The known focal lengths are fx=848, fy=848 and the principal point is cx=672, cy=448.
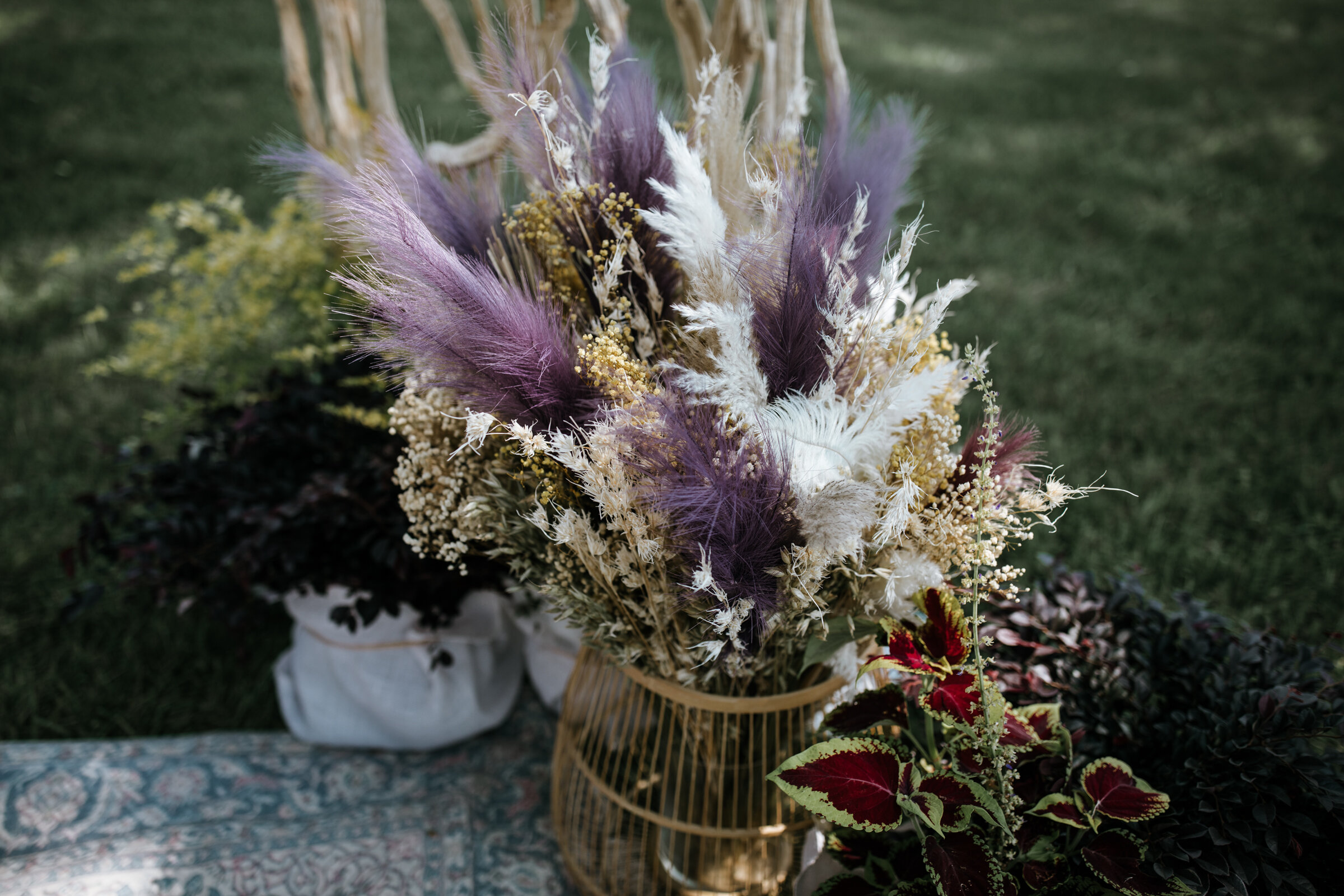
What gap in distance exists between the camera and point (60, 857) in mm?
1351

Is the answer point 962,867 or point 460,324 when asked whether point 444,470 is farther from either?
point 962,867

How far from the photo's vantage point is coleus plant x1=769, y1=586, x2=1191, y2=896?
35.2 inches

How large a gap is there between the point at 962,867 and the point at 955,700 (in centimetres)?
17

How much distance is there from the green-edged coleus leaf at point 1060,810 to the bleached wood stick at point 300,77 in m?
1.84

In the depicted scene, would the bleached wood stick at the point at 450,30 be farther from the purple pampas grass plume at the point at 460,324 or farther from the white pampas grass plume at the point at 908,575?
the white pampas grass plume at the point at 908,575

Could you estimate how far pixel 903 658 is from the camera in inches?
36.8

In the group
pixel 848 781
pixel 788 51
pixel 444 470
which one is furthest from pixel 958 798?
pixel 788 51

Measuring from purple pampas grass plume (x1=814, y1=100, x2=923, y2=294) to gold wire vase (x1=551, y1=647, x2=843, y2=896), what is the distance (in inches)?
21.9

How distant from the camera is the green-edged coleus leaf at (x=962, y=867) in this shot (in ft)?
2.82

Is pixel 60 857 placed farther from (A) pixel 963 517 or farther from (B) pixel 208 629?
(A) pixel 963 517

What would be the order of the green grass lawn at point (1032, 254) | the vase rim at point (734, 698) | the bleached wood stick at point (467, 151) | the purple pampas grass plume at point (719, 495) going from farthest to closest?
the green grass lawn at point (1032, 254) < the bleached wood stick at point (467, 151) < the vase rim at point (734, 698) < the purple pampas grass plume at point (719, 495)

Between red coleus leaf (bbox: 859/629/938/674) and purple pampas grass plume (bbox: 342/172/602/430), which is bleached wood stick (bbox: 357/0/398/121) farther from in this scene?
red coleus leaf (bbox: 859/629/938/674)

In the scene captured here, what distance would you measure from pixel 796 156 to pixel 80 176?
11.6 feet

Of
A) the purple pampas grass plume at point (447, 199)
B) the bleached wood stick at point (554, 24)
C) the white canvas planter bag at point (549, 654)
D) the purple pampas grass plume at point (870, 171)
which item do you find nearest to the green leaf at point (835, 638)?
the purple pampas grass plume at point (870, 171)
